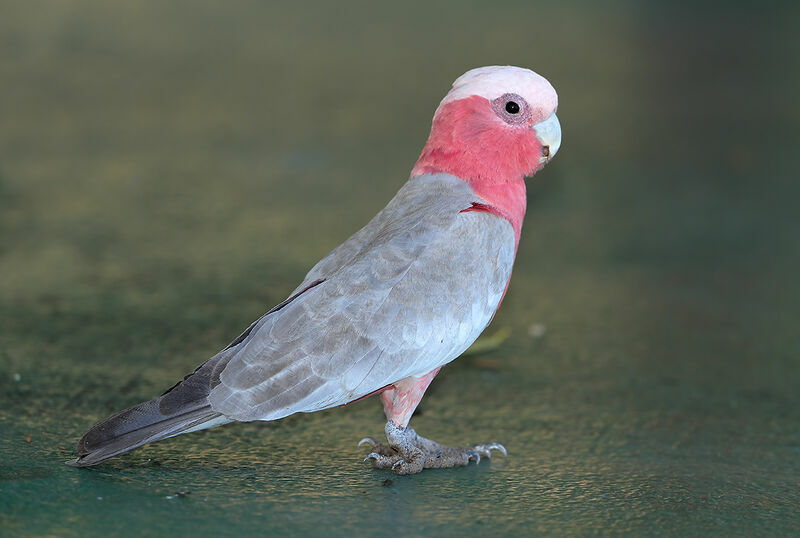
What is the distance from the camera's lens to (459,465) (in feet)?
8.55

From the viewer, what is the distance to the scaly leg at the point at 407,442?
250cm

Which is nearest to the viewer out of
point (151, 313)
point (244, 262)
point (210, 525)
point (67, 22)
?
point (210, 525)

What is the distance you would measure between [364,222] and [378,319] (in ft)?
8.43

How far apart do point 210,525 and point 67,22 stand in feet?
22.9

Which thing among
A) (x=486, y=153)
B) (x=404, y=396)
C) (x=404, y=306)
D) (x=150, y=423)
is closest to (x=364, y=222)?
(x=486, y=153)

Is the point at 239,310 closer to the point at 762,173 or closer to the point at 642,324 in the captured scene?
the point at 642,324

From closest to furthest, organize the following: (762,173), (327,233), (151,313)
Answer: (151,313) < (327,233) < (762,173)

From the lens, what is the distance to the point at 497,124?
2.58 m

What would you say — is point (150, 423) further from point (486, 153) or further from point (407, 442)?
point (486, 153)

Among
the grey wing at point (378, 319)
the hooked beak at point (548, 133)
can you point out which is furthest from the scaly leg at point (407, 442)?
the hooked beak at point (548, 133)

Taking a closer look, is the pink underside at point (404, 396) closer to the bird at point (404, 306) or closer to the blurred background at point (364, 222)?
the bird at point (404, 306)

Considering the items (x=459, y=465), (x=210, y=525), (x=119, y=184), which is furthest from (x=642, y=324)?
(x=119, y=184)

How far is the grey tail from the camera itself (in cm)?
219

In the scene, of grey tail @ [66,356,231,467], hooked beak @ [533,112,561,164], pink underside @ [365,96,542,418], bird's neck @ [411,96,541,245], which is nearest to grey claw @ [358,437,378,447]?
pink underside @ [365,96,542,418]
